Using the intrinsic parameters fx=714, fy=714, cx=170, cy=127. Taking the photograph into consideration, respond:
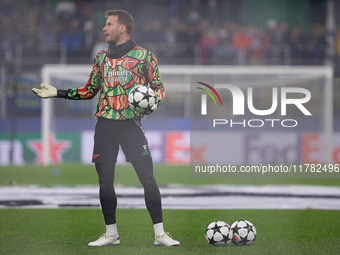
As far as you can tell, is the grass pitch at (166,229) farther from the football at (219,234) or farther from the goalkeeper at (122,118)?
the goalkeeper at (122,118)

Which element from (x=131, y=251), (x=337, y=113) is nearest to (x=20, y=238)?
(x=131, y=251)

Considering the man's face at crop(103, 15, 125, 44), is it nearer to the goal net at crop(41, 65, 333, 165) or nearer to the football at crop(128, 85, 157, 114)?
the football at crop(128, 85, 157, 114)

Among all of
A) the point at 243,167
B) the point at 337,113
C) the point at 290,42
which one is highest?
the point at 290,42

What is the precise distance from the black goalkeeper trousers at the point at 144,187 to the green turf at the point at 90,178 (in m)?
7.07

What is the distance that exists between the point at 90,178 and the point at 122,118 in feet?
28.9

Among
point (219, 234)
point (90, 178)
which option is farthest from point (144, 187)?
point (90, 178)

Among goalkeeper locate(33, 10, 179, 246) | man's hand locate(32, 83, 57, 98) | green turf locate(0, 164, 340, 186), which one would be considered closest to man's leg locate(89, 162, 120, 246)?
goalkeeper locate(33, 10, 179, 246)

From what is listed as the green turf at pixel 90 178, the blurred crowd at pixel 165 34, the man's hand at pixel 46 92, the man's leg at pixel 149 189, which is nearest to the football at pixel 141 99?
the man's leg at pixel 149 189

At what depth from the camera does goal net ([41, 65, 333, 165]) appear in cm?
1811

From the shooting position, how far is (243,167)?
18.6 m

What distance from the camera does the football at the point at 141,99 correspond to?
593 cm

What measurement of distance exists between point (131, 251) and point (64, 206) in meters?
3.93

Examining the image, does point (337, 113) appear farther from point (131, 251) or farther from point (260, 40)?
point (131, 251)

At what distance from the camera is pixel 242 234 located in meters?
6.32
